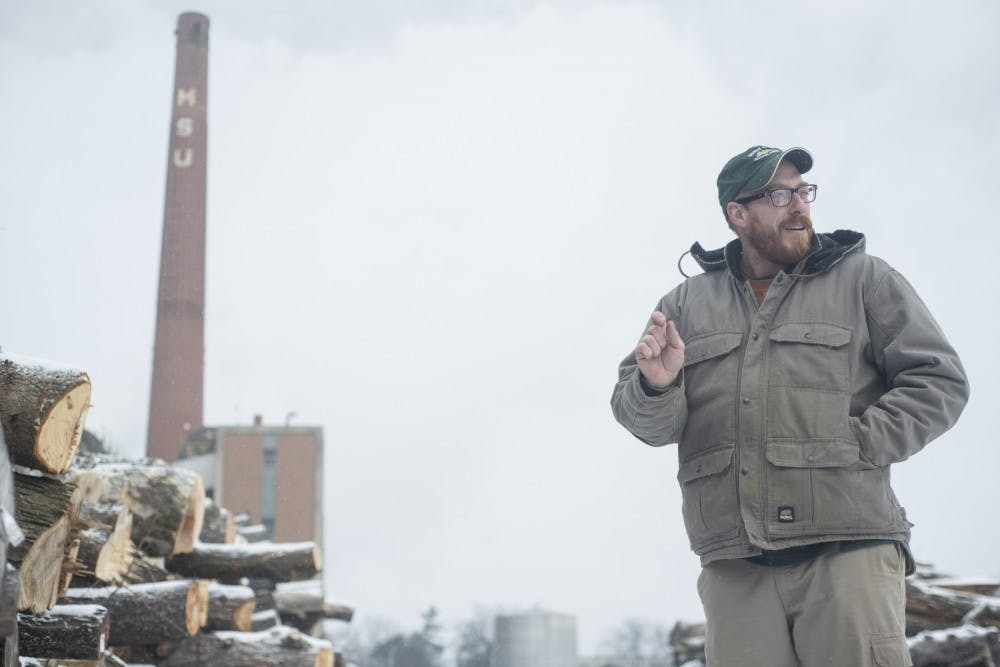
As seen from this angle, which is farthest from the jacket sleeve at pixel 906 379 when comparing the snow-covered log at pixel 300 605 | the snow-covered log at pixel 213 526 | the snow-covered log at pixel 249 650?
the snow-covered log at pixel 300 605

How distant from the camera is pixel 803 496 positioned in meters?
2.93

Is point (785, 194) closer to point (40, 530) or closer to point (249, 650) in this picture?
point (40, 530)

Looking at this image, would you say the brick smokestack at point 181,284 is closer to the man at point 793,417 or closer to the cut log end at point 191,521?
the cut log end at point 191,521

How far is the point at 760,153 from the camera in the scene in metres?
3.37

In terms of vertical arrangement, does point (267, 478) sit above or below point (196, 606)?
above

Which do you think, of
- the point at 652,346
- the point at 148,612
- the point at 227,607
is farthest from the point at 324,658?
the point at 652,346

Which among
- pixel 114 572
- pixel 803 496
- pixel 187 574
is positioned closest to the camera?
pixel 803 496

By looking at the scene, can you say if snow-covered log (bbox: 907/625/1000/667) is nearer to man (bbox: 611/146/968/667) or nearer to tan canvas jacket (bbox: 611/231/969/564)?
man (bbox: 611/146/968/667)

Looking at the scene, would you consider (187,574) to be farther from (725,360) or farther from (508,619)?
(508,619)

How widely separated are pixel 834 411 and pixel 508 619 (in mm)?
45594

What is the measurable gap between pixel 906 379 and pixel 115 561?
5267 millimetres

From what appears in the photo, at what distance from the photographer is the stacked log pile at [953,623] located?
5480 millimetres

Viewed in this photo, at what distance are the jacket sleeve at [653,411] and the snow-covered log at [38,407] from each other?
236 cm

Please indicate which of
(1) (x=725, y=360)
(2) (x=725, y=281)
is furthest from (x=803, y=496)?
(2) (x=725, y=281)
